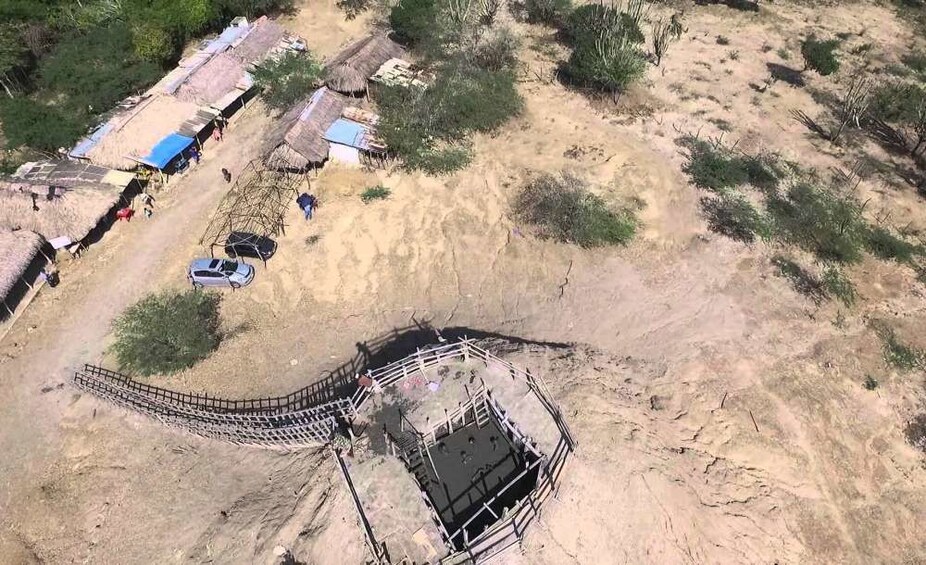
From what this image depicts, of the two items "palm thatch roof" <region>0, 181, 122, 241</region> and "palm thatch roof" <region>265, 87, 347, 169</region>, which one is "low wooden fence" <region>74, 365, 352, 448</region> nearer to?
"palm thatch roof" <region>0, 181, 122, 241</region>

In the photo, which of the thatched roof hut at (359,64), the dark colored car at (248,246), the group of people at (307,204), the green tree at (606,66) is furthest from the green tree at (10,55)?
the green tree at (606,66)

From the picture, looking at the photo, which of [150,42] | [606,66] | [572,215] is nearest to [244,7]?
[150,42]

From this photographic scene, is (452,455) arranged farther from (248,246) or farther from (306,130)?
(306,130)

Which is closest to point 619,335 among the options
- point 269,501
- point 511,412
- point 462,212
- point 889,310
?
point 511,412

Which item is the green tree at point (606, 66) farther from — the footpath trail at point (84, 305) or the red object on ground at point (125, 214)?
the red object on ground at point (125, 214)

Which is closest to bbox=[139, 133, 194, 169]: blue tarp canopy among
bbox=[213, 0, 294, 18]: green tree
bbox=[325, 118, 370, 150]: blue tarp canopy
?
bbox=[325, 118, 370, 150]: blue tarp canopy

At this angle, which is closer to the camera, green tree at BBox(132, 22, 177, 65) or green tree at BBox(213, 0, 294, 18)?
green tree at BBox(132, 22, 177, 65)
